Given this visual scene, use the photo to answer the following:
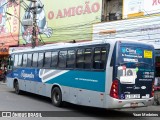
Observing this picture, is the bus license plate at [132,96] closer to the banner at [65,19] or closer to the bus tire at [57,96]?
the bus tire at [57,96]

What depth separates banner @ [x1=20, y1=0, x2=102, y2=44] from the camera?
24.5 m

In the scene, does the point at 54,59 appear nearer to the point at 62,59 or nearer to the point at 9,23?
the point at 62,59

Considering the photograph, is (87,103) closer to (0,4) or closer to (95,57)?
(95,57)

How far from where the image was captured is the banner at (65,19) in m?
24.5

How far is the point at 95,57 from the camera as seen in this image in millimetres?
12078

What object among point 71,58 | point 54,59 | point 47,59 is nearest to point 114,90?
point 71,58

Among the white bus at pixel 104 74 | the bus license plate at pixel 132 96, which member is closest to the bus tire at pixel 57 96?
the white bus at pixel 104 74

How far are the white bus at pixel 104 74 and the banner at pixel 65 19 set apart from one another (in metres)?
9.97

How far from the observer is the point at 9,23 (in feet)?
120

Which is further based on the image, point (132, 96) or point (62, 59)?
point (62, 59)

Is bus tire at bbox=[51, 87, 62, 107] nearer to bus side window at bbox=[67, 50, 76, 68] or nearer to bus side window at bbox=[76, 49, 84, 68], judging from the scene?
bus side window at bbox=[67, 50, 76, 68]

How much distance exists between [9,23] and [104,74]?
2718cm

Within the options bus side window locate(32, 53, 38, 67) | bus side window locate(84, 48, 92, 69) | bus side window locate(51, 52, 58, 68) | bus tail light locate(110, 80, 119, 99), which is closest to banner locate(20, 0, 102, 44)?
bus side window locate(32, 53, 38, 67)

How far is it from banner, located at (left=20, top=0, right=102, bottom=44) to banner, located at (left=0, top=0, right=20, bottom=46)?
7.20 ft
